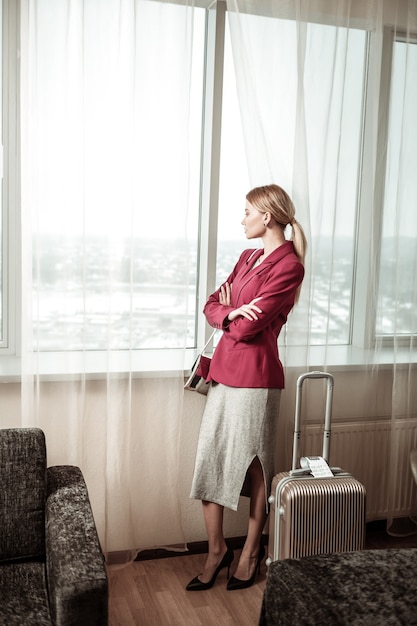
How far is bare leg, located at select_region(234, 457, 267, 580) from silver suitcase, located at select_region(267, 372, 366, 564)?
0.17 m

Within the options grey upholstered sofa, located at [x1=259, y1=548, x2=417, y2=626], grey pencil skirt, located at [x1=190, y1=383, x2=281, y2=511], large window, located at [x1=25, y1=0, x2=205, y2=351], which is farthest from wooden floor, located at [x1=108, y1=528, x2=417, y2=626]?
large window, located at [x1=25, y1=0, x2=205, y2=351]

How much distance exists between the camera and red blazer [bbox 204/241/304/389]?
271 cm

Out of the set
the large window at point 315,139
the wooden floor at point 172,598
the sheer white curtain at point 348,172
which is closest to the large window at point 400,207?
the sheer white curtain at point 348,172

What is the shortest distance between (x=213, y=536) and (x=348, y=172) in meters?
1.68

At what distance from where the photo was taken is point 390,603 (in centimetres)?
177

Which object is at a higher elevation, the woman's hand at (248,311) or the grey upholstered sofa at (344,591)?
the woman's hand at (248,311)

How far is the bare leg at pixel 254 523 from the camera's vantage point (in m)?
2.92

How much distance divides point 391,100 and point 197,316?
1.32 m

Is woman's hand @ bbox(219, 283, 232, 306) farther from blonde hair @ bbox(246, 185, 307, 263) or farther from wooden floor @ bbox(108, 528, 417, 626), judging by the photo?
wooden floor @ bbox(108, 528, 417, 626)

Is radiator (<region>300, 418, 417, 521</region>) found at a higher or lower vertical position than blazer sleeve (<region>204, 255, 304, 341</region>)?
lower

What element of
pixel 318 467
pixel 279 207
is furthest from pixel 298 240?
pixel 318 467

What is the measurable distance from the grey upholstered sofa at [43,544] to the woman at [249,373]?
653 millimetres

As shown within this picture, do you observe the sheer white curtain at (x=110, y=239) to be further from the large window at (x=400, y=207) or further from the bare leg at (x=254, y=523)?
the large window at (x=400, y=207)

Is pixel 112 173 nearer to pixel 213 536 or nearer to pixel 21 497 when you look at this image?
pixel 21 497
